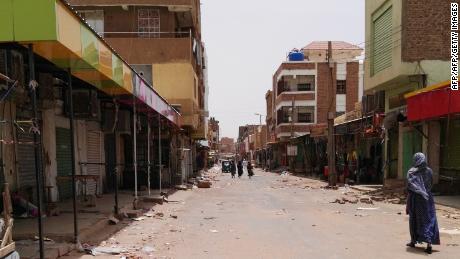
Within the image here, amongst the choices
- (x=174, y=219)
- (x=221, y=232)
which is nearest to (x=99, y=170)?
(x=174, y=219)

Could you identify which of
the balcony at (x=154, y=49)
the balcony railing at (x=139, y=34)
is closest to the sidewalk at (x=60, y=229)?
the balcony at (x=154, y=49)

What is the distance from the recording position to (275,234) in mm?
9062

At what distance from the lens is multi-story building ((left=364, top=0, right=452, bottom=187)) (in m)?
18.4

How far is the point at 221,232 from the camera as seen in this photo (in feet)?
31.0

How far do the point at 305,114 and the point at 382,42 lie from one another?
3215cm

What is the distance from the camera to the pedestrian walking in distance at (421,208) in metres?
7.41

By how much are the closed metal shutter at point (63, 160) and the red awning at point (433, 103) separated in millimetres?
11949

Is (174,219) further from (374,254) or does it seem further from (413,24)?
(413,24)

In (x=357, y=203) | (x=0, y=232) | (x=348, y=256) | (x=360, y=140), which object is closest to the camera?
(x=0, y=232)

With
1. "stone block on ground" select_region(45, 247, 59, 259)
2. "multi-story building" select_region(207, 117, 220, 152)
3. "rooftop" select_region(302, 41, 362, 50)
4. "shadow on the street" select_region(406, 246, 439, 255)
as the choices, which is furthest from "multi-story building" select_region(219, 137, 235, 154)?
"stone block on ground" select_region(45, 247, 59, 259)

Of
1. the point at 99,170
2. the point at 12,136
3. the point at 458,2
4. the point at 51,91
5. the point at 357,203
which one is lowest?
the point at 357,203

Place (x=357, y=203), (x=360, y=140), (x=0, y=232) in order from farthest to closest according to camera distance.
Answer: (x=360, y=140)
(x=357, y=203)
(x=0, y=232)

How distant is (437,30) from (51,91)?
15.8 m
